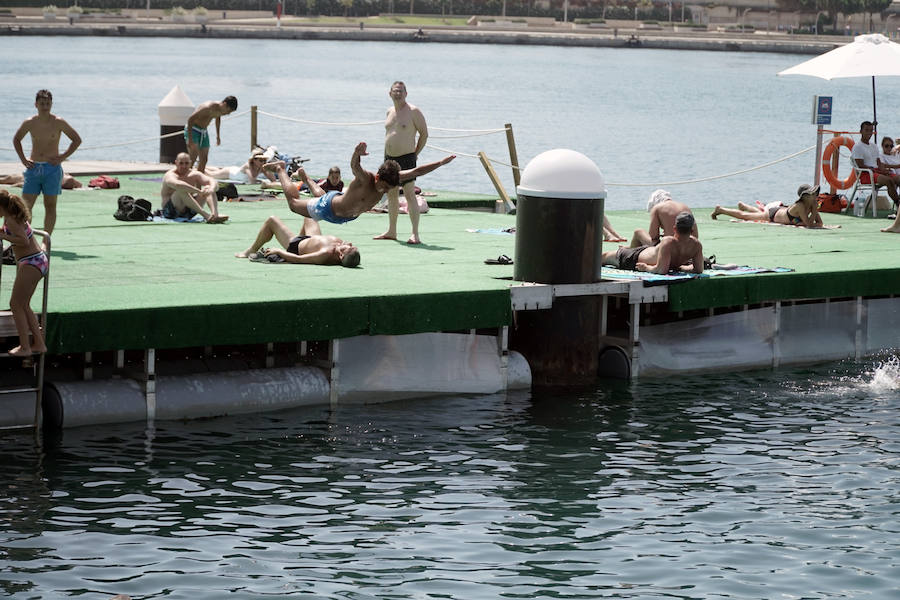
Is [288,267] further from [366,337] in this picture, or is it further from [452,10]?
[452,10]

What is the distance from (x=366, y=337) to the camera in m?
13.4

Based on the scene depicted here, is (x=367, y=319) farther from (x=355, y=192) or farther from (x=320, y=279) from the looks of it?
(x=355, y=192)

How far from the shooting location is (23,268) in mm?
11000

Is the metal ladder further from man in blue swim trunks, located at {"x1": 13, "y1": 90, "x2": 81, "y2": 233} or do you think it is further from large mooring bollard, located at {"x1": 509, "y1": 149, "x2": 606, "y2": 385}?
large mooring bollard, located at {"x1": 509, "y1": 149, "x2": 606, "y2": 385}

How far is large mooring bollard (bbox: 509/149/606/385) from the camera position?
13789mm

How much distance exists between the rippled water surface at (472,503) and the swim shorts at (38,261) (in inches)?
57.3

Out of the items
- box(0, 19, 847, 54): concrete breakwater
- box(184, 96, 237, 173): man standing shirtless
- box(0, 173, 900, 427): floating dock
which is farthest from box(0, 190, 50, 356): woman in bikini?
box(0, 19, 847, 54): concrete breakwater

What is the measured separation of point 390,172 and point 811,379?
5074 millimetres

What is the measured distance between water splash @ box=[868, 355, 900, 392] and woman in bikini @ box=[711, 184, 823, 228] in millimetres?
4749

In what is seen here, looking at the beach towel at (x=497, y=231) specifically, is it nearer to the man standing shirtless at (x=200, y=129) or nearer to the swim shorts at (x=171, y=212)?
the swim shorts at (x=171, y=212)

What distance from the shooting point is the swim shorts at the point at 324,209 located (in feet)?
50.0

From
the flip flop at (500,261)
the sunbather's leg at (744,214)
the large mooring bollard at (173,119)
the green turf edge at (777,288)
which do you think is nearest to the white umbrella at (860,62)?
the sunbather's leg at (744,214)

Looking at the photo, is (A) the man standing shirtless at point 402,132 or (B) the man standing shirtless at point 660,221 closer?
(B) the man standing shirtless at point 660,221

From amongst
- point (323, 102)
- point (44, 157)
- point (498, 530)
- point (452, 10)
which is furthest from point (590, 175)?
point (452, 10)
